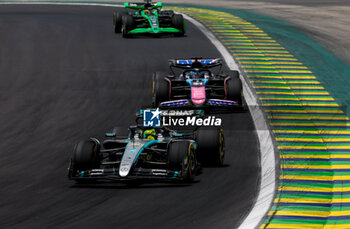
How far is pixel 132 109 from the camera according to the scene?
79.3 feet

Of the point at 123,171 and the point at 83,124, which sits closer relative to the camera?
the point at 123,171

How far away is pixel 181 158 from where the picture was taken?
15.9 meters

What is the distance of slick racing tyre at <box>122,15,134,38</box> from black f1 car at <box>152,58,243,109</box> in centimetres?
964

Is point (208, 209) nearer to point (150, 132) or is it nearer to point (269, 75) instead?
point (150, 132)

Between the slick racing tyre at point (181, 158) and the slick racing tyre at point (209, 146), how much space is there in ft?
2.88

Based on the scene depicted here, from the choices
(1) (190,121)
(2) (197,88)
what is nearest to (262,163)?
(1) (190,121)

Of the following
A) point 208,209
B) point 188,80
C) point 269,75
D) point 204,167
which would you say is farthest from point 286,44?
point 208,209

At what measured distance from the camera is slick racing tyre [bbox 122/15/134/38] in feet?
112

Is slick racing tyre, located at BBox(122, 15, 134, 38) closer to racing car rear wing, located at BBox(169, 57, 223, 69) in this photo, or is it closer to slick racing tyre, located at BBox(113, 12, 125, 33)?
slick racing tyre, located at BBox(113, 12, 125, 33)

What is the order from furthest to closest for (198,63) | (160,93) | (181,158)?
(198,63) → (160,93) → (181,158)

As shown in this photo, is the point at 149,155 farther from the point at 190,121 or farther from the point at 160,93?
the point at 160,93

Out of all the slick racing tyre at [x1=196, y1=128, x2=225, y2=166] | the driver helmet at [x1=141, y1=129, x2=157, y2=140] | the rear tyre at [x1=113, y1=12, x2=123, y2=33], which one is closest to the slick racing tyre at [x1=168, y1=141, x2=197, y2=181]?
the slick racing tyre at [x1=196, y1=128, x2=225, y2=166]

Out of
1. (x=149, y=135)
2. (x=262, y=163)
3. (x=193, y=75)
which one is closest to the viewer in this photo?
(x=149, y=135)

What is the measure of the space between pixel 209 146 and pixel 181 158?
53.2 inches
